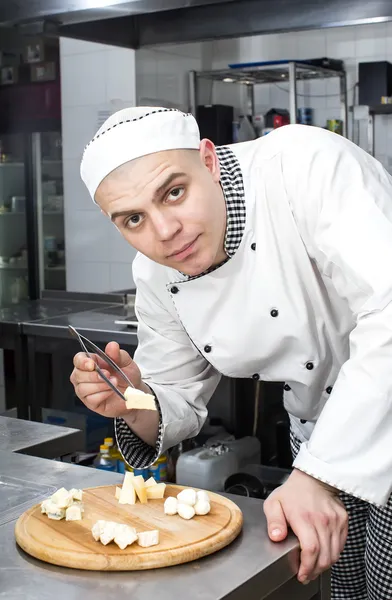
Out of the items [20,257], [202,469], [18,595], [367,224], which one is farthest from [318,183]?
[20,257]

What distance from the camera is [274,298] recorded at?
1657mm

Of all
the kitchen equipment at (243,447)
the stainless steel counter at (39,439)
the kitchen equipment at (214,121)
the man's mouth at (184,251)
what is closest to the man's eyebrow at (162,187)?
the man's mouth at (184,251)

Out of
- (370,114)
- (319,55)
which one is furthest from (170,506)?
(319,55)

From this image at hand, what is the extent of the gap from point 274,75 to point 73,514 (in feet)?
14.5

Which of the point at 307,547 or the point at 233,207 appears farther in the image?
the point at 233,207

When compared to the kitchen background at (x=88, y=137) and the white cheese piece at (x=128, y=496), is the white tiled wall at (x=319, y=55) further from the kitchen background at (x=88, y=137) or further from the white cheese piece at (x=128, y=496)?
the white cheese piece at (x=128, y=496)

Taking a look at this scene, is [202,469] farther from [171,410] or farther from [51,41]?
[51,41]

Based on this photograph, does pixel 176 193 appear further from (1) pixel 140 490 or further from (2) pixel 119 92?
(2) pixel 119 92

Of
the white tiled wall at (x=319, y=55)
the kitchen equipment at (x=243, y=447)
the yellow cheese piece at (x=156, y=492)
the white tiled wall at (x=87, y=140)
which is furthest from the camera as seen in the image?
the white tiled wall at (x=319, y=55)

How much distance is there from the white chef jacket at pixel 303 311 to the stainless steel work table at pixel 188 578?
0.16 m

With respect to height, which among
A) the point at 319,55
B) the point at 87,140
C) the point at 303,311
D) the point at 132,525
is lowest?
the point at 132,525

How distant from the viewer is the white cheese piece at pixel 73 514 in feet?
4.38

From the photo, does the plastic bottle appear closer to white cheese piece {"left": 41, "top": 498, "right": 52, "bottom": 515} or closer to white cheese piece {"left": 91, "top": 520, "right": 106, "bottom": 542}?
white cheese piece {"left": 41, "top": 498, "right": 52, "bottom": 515}

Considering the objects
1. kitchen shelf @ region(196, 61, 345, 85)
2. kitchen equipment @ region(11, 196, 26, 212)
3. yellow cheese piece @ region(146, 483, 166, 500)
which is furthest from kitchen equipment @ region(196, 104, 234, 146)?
yellow cheese piece @ region(146, 483, 166, 500)
